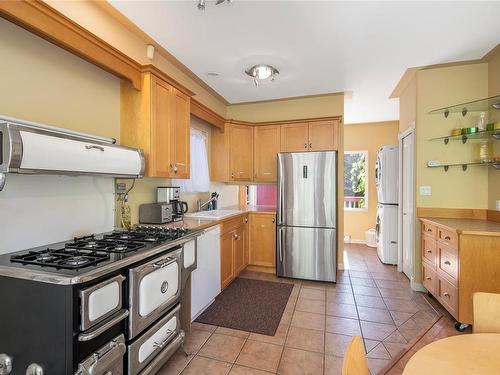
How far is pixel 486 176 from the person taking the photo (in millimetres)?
2902

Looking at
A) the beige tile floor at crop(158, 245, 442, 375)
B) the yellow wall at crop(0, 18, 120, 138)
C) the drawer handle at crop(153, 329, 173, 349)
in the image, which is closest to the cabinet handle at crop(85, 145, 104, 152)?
the yellow wall at crop(0, 18, 120, 138)

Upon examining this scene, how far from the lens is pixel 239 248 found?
3549 millimetres

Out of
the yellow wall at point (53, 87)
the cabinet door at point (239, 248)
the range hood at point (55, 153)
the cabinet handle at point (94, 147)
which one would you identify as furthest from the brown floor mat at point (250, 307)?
the yellow wall at point (53, 87)

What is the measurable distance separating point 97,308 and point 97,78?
69.9 inches

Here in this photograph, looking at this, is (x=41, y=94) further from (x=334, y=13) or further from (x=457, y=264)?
(x=457, y=264)

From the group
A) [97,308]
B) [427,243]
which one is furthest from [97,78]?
[427,243]

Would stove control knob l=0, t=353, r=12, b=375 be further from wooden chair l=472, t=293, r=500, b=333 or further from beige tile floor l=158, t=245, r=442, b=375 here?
wooden chair l=472, t=293, r=500, b=333

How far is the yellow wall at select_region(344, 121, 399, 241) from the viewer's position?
5.60 metres

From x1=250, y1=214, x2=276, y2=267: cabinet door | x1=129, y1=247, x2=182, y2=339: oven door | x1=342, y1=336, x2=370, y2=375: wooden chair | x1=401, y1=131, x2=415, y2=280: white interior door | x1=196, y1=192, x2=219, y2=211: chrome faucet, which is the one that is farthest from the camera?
x1=250, y1=214, x2=276, y2=267: cabinet door

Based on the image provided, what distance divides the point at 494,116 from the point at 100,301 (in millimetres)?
3958

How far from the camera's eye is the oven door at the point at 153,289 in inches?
57.0

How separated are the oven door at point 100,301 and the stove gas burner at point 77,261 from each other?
15cm

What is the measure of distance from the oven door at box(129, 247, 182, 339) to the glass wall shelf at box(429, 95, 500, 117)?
3.29 meters

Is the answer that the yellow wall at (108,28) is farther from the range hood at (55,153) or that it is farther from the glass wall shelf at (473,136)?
the glass wall shelf at (473,136)
